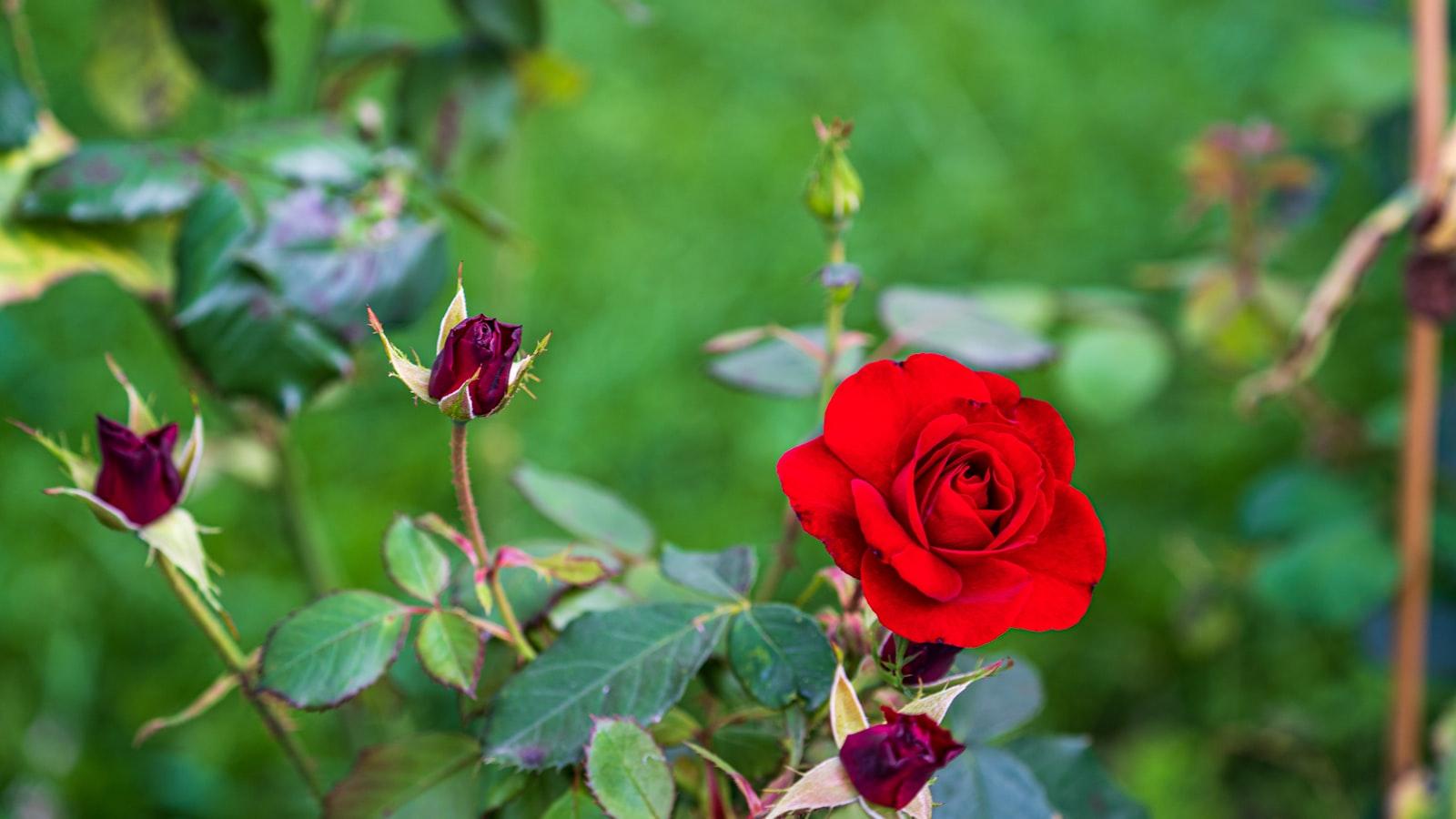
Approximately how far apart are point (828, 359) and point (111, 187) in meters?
0.44

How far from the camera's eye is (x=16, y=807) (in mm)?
1217

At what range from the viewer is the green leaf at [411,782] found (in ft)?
1.91

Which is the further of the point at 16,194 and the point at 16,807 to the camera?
the point at 16,807

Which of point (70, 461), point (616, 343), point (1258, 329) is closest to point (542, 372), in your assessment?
point (616, 343)

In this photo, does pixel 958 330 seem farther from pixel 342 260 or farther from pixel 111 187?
pixel 111 187

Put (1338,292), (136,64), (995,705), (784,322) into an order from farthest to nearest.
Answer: (784,322), (136,64), (1338,292), (995,705)

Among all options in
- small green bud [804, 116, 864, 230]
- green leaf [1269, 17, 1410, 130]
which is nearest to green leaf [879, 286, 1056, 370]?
small green bud [804, 116, 864, 230]

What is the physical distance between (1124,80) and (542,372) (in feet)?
3.71

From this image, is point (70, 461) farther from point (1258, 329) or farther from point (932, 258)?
point (932, 258)

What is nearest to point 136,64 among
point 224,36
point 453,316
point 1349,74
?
point 224,36

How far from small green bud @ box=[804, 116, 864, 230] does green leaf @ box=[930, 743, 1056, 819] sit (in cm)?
25

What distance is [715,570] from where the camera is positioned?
0.58m

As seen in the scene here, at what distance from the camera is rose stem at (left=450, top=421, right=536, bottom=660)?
50 centimetres

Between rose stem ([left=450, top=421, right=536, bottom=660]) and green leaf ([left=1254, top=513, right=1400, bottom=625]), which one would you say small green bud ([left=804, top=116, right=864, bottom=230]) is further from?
green leaf ([left=1254, top=513, right=1400, bottom=625])
